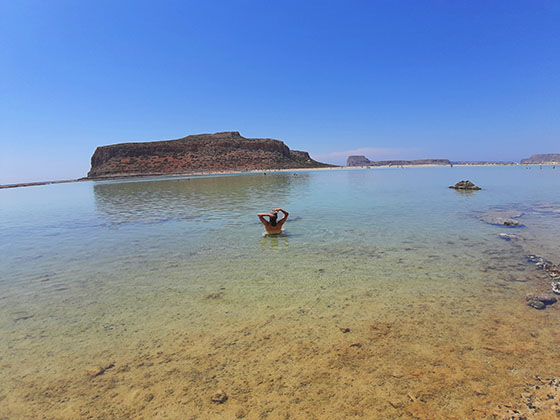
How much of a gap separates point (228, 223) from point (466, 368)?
12.5 meters

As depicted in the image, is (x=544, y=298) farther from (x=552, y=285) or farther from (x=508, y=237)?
(x=508, y=237)

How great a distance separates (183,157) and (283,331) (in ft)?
412

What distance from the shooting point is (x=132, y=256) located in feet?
32.1

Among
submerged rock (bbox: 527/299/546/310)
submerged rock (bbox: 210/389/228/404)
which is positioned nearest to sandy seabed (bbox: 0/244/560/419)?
submerged rock (bbox: 210/389/228/404)

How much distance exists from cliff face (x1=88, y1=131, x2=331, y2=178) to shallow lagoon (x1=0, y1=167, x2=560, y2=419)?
359ft

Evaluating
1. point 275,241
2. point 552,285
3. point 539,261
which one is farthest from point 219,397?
point 539,261

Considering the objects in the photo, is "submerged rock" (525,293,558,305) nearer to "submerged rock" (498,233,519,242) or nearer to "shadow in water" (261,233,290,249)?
"submerged rock" (498,233,519,242)

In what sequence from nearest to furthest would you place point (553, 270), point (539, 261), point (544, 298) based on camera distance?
point (544, 298)
point (553, 270)
point (539, 261)

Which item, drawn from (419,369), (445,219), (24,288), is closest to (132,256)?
(24,288)

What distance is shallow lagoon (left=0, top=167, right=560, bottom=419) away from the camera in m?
3.44

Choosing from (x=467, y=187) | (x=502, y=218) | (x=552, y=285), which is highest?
(x=467, y=187)

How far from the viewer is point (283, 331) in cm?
491

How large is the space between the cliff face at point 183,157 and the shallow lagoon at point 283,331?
10954 cm

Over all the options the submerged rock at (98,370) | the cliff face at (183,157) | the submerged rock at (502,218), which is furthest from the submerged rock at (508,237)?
the cliff face at (183,157)
